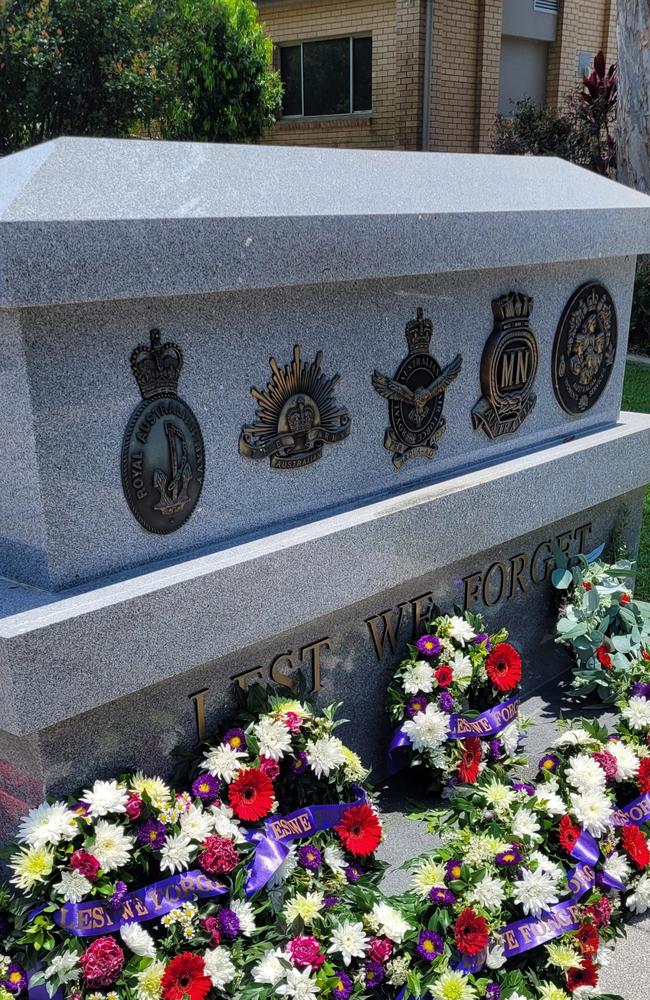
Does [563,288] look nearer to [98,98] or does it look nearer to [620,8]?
[620,8]

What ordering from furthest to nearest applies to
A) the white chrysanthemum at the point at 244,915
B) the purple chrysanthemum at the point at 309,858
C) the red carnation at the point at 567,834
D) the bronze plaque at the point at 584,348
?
1. the bronze plaque at the point at 584,348
2. the red carnation at the point at 567,834
3. the purple chrysanthemum at the point at 309,858
4. the white chrysanthemum at the point at 244,915

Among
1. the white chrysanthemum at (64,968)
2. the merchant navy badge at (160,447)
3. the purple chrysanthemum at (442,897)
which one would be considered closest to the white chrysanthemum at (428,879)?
the purple chrysanthemum at (442,897)

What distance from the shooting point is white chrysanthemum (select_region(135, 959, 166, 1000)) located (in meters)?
2.40

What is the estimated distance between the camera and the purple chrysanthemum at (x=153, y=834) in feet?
8.39

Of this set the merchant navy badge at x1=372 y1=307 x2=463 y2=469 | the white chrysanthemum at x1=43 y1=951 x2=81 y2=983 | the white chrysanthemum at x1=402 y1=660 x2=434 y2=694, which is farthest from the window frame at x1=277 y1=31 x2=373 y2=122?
the white chrysanthemum at x1=43 y1=951 x2=81 y2=983

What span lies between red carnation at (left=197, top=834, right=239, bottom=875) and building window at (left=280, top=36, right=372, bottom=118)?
53.6ft

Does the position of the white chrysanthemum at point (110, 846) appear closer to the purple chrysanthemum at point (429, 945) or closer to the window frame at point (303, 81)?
the purple chrysanthemum at point (429, 945)

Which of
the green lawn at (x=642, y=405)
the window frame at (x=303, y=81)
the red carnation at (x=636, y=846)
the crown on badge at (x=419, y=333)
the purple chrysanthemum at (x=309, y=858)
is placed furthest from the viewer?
the window frame at (x=303, y=81)

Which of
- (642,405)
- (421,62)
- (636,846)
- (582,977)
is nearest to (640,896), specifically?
(636,846)

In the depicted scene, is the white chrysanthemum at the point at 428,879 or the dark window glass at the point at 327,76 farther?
the dark window glass at the point at 327,76

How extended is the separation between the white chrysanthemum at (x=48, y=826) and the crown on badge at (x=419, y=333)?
196 cm

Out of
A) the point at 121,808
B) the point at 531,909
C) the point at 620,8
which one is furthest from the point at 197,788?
the point at 620,8

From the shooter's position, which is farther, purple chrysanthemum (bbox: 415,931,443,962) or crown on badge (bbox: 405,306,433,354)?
crown on badge (bbox: 405,306,433,354)

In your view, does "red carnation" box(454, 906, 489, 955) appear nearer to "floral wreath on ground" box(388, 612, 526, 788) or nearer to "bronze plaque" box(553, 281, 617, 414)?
"floral wreath on ground" box(388, 612, 526, 788)
